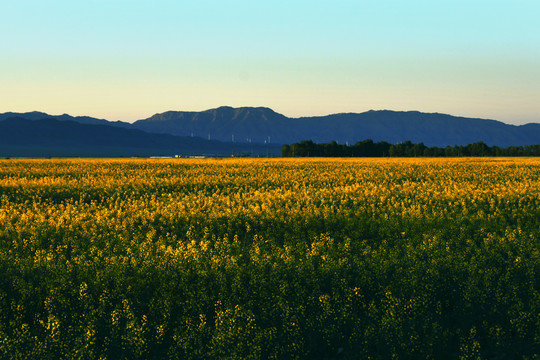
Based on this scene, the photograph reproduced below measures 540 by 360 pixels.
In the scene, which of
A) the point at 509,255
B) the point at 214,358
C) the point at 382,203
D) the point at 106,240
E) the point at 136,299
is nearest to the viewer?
the point at 214,358

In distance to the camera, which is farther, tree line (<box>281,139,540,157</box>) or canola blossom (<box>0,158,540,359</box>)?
tree line (<box>281,139,540,157</box>)

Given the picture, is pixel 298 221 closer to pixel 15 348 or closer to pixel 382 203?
pixel 382 203

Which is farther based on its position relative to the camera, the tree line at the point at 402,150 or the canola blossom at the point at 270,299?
the tree line at the point at 402,150

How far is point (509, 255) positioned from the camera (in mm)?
11906

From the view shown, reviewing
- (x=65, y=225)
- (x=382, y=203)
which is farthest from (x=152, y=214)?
(x=382, y=203)

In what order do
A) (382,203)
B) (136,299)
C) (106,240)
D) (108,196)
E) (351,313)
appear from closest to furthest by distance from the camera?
(351,313), (136,299), (106,240), (382,203), (108,196)

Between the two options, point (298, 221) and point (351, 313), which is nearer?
point (351, 313)

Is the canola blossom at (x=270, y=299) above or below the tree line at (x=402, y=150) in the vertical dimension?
below

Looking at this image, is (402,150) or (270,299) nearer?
(270,299)

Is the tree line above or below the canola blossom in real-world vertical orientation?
above

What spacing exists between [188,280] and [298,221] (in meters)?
8.09

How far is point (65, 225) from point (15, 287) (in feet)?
24.1

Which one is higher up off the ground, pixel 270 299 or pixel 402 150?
pixel 402 150

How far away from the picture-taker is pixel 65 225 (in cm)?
1722
